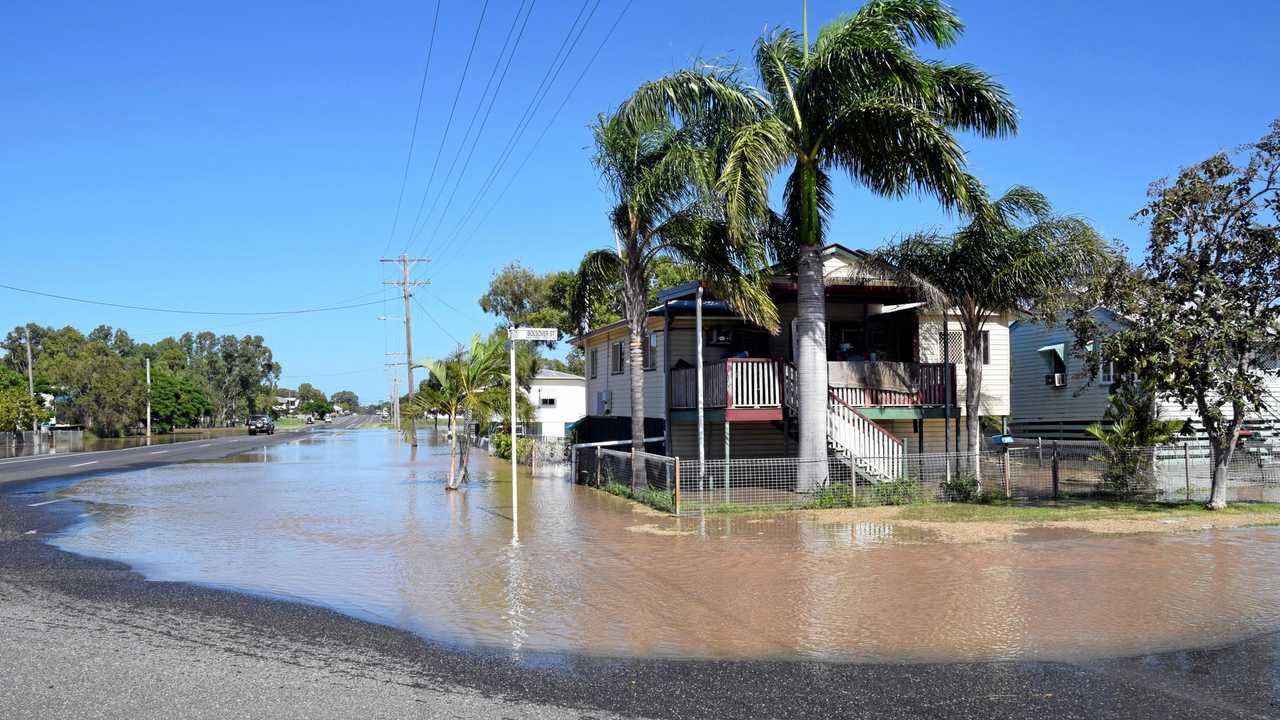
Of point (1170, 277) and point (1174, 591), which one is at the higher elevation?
point (1170, 277)

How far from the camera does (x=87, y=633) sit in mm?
8180

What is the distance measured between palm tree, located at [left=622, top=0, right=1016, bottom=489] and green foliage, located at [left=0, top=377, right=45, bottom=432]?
4633cm

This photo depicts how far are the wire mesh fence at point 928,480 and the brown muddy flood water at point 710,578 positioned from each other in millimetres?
1195

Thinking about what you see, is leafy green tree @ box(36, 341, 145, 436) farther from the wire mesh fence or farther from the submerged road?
the wire mesh fence

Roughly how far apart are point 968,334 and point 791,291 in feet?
13.6

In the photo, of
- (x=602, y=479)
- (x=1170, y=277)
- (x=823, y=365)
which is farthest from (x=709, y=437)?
(x=1170, y=277)

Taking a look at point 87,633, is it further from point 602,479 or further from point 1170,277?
point 1170,277

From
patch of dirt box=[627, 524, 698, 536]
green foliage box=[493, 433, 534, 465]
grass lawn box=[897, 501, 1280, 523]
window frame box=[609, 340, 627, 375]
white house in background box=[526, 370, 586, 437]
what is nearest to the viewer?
patch of dirt box=[627, 524, 698, 536]

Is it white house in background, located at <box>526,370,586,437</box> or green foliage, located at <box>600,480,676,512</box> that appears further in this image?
white house in background, located at <box>526,370,586,437</box>

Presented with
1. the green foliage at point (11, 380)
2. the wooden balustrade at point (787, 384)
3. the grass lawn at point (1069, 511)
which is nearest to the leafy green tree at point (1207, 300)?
the grass lawn at point (1069, 511)

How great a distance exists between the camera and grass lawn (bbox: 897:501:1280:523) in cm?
1571

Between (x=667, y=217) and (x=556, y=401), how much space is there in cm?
2643

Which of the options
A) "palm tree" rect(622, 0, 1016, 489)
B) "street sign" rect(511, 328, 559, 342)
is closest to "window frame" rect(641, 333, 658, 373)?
"palm tree" rect(622, 0, 1016, 489)

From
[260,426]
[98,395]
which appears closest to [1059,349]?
[260,426]
